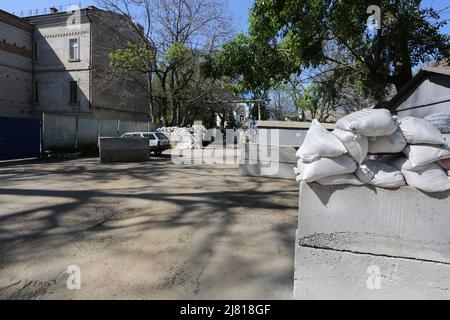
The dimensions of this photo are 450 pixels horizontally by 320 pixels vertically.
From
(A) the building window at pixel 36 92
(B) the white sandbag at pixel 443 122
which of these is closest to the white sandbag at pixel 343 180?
(B) the white sandbag at pixel 443 122

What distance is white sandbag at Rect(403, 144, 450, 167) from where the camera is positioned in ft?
8.25

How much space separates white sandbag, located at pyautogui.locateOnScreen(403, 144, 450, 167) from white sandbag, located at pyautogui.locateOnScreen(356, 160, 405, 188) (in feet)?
0.48

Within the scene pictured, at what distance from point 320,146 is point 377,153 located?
1.62 feet

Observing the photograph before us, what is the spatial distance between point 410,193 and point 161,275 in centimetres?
231

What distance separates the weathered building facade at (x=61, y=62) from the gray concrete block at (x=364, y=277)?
26.5 metres

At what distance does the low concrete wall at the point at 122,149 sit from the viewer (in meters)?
13.0

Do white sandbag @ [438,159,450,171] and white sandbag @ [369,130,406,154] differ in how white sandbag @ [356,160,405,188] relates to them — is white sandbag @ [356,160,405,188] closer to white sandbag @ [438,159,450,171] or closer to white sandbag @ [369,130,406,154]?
white sandbag @ [369,130,406,154]

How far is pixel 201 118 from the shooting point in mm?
42156

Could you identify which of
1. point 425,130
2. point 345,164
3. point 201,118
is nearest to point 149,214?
point 345,164

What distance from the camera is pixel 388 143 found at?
8.71ft

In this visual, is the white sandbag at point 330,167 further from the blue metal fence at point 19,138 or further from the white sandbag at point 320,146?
the blue metal fence at point 19,138

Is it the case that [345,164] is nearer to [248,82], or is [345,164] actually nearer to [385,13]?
[385,13]

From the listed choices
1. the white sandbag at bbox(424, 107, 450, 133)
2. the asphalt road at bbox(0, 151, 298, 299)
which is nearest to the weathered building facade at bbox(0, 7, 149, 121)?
the asphalt road at bbox(0, 151, 298, 299)
